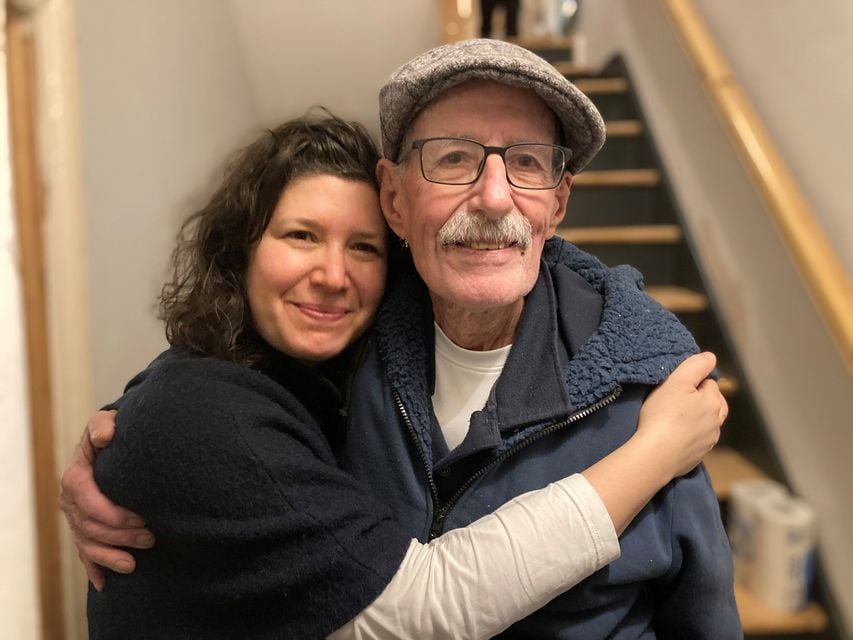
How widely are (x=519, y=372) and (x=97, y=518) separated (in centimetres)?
57

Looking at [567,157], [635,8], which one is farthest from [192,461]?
[635,8]

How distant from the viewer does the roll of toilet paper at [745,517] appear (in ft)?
4.88

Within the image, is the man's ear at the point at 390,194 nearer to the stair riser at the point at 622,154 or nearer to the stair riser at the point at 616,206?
the stair riser at the point at 616,206

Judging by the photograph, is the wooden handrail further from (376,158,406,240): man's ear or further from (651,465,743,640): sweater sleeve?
(376,158,406,240): man's ear

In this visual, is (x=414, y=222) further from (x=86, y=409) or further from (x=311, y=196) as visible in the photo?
(x=86, y=409)

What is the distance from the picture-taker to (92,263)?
1257mm

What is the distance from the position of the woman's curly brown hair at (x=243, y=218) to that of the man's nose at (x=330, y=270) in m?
0.11

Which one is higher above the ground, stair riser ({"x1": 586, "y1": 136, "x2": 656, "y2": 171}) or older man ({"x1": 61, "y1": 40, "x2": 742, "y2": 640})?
stair riser ({"x1": 586, "y1": 136, "x2": 656, "y2": 171})

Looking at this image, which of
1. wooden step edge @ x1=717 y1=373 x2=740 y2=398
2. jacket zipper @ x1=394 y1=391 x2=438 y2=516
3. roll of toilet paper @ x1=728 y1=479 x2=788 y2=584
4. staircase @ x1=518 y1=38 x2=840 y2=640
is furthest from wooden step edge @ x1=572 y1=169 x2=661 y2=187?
jacket zipper @ x1=394 y1=391 x2=438 y2=516

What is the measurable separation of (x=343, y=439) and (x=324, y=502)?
25 centimetres

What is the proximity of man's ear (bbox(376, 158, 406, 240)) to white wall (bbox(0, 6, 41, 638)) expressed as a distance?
1.82 ft

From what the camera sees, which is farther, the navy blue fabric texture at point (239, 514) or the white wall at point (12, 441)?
the navy blue fabric texture at point (239, 514)

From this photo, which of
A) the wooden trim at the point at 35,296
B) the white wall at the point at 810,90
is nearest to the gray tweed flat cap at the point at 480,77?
the wooden trim at the point at 35,296

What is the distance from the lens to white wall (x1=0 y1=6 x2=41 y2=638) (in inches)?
14.4
